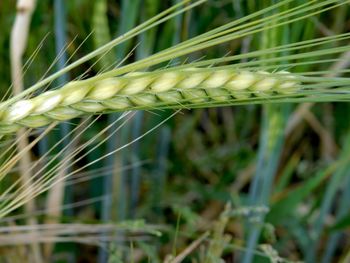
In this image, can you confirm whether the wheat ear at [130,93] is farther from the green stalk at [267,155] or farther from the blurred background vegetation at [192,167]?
the green stalk at [267,155]

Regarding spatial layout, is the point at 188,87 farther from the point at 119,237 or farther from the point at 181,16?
the point at 119,237

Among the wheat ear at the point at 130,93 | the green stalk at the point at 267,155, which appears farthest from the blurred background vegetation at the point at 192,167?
the wheat ear at the point at 130,93

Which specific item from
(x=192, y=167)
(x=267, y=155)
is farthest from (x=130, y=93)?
(x=192, y=167)

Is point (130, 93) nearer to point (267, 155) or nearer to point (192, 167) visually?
point (267, 155)

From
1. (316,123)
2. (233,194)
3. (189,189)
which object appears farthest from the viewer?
(316,123)

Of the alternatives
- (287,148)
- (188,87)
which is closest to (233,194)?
(287,148)

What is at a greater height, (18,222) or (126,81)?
(126,81)
